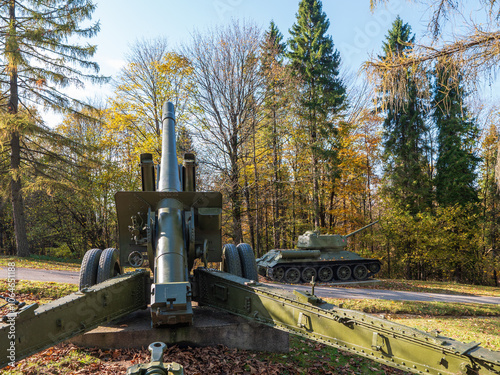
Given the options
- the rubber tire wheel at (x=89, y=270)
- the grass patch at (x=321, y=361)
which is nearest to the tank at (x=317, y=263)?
the grass patch at (x=321, y=361)

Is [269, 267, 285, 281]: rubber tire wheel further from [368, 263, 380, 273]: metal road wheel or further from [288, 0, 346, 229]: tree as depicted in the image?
[288, 0, 346, 229]: tree

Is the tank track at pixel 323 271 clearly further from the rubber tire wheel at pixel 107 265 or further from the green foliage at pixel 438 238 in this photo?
the rubber tire wheel at pixel 107 265

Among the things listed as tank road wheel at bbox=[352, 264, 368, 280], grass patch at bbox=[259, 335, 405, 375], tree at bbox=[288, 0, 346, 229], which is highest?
tree at bbox=[288, 0, 346, 229]

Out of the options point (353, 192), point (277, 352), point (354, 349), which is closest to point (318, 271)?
point (353, 192)

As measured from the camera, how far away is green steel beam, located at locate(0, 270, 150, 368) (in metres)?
3.10

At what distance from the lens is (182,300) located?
3.75 m

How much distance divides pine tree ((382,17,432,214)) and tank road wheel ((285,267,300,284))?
10581 millimetres

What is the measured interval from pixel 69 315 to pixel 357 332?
2.74m

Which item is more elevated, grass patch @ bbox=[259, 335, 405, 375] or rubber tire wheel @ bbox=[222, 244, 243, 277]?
rubber tire wheel @ bbox=[222, 244, 243, 277]

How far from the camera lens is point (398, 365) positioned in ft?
9.73

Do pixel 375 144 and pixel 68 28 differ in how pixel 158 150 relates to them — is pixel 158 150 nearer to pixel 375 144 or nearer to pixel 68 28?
pixel 68 28

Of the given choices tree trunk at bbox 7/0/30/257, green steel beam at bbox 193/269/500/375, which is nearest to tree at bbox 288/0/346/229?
tree trunk at bbox 7/0/30/257

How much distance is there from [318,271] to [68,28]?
14293 mm

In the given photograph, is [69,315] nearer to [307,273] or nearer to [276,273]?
[276,273]
